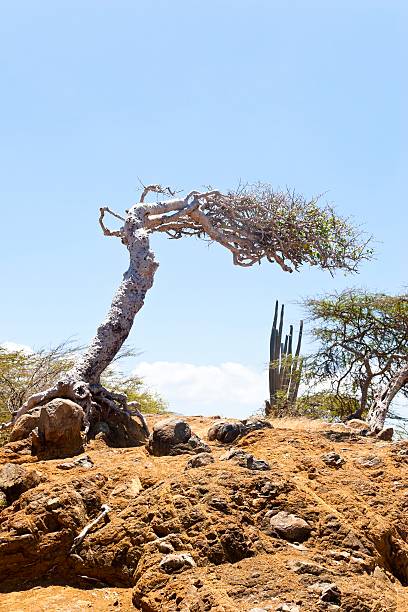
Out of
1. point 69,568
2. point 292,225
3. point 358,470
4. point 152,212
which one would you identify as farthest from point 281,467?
point 292,225

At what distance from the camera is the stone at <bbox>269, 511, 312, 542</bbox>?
419 cm

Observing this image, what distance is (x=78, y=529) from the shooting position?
4539 millimetres

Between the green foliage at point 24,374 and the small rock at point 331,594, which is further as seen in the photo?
the green foliage at point 24,374

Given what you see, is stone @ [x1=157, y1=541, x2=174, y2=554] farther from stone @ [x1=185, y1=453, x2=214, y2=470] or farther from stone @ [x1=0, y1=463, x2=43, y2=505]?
stone @ [x1=0, y1=463, x2=43, y2=505]

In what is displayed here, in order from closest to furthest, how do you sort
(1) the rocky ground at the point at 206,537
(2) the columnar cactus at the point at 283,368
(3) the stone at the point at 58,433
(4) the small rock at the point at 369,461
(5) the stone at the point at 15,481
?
(1) the rocky ground at the point at 206,537
(5) the stone at the point at 15,481
(4) the small rock at the point at 369,461
(3) the stone at the point at 58,433
(2) the columnar cactus at the point at 283,368

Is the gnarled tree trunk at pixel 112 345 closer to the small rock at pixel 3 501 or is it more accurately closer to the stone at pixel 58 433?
the stone at pixel 58 433

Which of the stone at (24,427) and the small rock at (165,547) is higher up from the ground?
the stone at (24,427)

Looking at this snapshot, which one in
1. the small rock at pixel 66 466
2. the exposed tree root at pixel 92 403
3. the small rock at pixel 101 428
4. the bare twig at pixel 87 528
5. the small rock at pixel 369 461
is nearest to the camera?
the bare twig at pixel 87 528

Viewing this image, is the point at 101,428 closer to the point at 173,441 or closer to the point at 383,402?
the point at 173,441

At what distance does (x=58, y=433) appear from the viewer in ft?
21.6

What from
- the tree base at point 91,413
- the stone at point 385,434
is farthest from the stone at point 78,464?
the stone at point 385,434

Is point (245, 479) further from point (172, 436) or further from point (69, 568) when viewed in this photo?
point (172, 436)

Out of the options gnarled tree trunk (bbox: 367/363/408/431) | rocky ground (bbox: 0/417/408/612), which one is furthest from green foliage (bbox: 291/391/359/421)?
rocky ground (bbox: 0/417/408/612)

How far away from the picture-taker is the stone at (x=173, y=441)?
618cm
